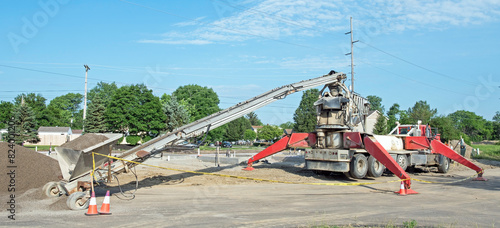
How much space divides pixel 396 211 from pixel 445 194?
4426 mm

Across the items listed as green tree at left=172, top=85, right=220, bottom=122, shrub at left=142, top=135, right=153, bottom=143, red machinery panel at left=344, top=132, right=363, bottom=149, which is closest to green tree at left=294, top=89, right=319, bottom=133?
green tree at left=172, top=85, right=220, bottom=122

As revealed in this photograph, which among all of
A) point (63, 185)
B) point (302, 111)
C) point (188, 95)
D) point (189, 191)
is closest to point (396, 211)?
point (189, 191)

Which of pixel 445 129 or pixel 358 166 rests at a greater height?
pixel 445 129

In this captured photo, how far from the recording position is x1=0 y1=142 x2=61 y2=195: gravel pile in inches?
464

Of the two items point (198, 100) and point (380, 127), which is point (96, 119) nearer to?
point (198, 100)

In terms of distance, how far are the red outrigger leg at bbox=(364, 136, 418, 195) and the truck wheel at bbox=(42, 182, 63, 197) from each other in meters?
10.6

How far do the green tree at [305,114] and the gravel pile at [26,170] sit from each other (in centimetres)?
4832

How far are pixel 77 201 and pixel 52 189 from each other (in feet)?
5.34

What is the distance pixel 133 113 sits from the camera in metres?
54.8

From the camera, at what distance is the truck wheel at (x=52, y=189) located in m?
10.5

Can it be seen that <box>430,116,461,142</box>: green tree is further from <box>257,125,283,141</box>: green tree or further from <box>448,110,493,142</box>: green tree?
<box>448,110,493,142</box>: green tree

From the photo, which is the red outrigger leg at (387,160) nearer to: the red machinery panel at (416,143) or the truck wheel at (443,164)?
the red machinery panel at (416,143)

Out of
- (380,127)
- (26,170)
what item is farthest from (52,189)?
(380,127)

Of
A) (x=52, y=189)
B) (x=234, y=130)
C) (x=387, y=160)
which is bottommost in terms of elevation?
(x=52, y=189)
